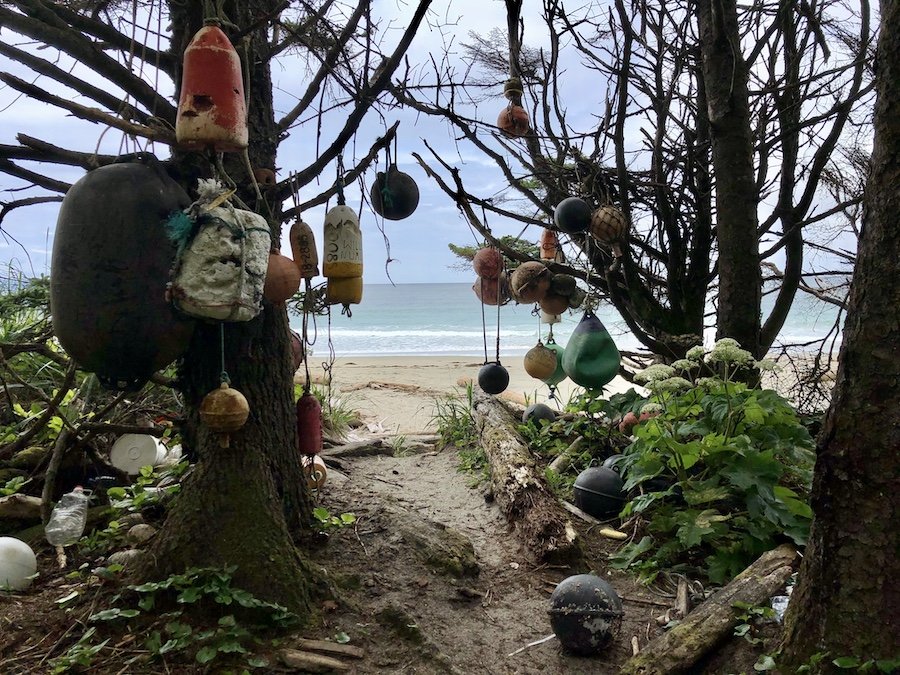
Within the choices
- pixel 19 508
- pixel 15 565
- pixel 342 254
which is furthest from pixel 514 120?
pixel 19 508

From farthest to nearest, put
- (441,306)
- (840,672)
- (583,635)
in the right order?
(441,306) < (583,635) < (840,672)

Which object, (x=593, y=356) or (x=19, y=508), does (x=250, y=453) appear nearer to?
(x=19, y=508)

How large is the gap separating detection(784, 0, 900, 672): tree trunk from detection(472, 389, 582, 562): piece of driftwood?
1.72 metres

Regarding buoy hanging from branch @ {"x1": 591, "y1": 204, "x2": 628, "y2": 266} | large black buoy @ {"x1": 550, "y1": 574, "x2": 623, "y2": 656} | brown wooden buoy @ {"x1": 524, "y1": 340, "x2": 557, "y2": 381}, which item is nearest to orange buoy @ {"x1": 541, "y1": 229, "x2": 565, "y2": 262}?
brown wooden buoy @ {"x1": 524, "y1": 340, "x2": 557, "y2": 381}

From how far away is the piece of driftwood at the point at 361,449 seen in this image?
233 inches

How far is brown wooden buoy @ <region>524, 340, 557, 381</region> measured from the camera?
4410 millimetres

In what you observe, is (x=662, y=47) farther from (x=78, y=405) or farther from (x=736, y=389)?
(x=78, y=405)

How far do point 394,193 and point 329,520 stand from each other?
1690 millimetres

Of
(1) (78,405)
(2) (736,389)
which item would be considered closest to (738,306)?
(2) (736,389)

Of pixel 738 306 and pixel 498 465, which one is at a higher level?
pixel 738 306

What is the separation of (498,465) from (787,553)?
228cm

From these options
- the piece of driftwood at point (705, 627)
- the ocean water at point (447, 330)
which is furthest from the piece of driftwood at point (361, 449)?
the ocean water at point (447, 330)

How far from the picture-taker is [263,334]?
9.37 feet

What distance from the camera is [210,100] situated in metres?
1.92
